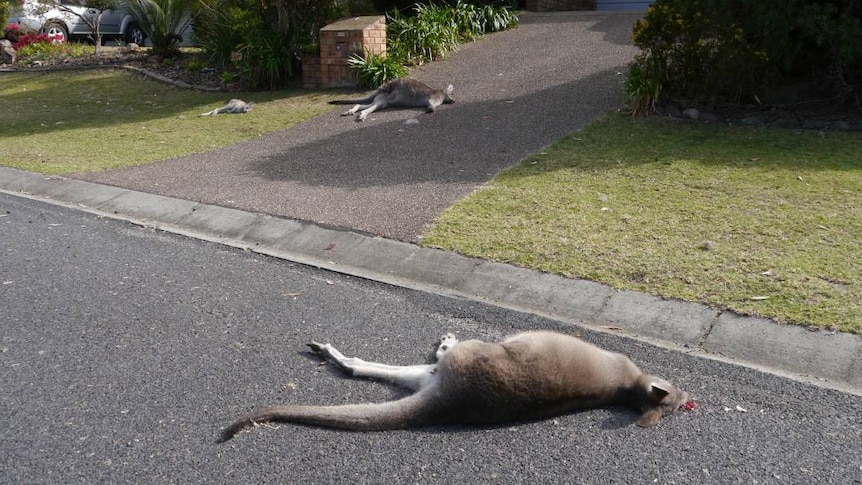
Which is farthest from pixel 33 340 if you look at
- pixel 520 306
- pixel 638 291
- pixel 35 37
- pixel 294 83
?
pixel 35 37

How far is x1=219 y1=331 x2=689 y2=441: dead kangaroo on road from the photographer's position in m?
4.19

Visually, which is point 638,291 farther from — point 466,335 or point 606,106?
point 606,106

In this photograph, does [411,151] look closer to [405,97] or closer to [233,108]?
[405,97]

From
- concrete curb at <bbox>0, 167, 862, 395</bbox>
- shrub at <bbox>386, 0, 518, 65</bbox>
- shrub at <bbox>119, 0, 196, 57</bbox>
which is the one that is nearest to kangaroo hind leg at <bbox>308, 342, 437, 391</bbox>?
concrete curb at <bbox>0, 167, 862, 395</bbox>

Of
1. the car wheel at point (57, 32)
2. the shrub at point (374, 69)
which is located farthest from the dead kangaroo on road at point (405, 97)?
the car wheel at point (57, 32)

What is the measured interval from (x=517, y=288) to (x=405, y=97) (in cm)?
748

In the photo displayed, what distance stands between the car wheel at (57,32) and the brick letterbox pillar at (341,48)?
12134mm

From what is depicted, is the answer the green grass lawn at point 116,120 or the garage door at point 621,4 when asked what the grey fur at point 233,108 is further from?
the garage door at point 621,4

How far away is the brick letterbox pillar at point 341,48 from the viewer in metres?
14.9

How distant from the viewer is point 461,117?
12.0 meters

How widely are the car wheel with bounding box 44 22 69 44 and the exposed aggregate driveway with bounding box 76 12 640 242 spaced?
1389 centimetres

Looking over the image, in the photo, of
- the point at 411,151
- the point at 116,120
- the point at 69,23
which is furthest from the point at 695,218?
the point at 69,23

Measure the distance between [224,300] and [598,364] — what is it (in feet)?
9.82

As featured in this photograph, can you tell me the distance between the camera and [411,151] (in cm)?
1049
